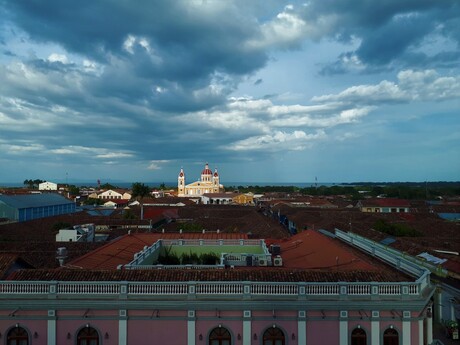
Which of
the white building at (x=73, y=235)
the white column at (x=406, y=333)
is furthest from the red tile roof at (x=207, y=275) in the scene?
the white building at (x=73, y=235)

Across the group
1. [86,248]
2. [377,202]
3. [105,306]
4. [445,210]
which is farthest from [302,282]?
[377,202]

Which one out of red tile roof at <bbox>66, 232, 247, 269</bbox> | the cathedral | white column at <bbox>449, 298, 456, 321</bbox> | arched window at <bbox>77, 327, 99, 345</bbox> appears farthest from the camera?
the cathedral

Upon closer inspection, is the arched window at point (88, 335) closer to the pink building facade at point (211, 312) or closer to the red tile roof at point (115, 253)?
the pink building facade at point (211, 312)

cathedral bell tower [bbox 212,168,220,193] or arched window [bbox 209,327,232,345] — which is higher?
cathedral bell tower [bbox 212,168,220,193]

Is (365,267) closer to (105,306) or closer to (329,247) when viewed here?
(329,247)

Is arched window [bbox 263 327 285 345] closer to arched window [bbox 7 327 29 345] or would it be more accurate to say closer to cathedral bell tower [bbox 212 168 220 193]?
arched window [bbox 7 327 29 345]

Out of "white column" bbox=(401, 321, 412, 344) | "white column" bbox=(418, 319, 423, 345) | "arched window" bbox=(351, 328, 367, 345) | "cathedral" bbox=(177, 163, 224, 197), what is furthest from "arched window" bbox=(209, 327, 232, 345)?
"cathedral" bbox=(177, 163, 224, 197)

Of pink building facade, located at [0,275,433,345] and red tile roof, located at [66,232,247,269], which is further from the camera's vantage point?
red tile roof, located at [66,232,247,269]

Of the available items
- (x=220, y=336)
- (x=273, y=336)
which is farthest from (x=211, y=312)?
(x=273, y=336)
